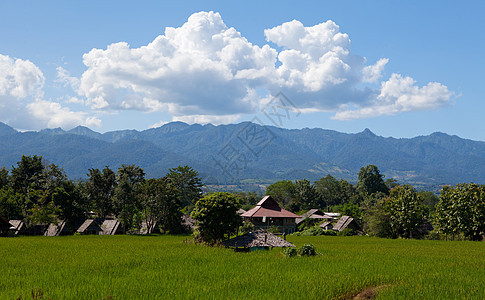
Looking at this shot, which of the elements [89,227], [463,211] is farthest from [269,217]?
[89,227]

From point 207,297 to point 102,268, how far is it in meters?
11.0

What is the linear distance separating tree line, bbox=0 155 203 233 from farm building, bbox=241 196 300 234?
15144mm

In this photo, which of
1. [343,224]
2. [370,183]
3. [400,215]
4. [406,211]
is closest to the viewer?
[406,211]

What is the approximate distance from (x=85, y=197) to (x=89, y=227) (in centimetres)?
615

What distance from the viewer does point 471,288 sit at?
18.4 metres

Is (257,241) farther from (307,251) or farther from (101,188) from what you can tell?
(101,188)

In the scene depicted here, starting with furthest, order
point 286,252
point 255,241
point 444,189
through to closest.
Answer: point 444,189, point 255,241, point 286,252

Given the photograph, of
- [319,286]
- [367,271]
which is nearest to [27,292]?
[319,286]

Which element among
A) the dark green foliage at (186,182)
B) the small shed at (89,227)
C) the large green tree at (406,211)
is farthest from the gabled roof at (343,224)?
the small shed at (89,227)

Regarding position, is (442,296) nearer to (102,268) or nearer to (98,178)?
(102,268)

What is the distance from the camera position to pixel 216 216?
4072 centimetres

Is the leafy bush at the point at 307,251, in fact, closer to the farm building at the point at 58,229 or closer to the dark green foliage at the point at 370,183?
the farm building at the point at 58,229

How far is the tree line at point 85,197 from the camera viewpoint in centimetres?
6756

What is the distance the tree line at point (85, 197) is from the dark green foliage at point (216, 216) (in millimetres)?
29466
